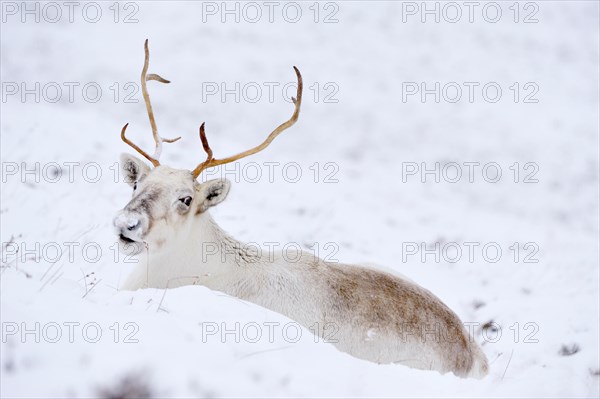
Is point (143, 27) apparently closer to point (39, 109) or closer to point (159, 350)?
point (39, 109)

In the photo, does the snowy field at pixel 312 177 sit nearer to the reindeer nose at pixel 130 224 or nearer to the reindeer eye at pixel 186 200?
the reindeer nose at pixel 130 224

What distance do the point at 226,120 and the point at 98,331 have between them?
49.6 ft

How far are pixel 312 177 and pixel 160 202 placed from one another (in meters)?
9.11

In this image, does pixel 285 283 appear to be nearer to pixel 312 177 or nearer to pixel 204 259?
pixel 204 259

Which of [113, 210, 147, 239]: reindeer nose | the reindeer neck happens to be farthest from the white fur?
[113, 210, 147, 239]: reindeer nose

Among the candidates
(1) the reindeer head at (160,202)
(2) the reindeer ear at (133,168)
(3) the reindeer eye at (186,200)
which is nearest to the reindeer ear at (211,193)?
(1) the reindeer head at (160,202)

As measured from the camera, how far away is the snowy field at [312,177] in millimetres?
3762

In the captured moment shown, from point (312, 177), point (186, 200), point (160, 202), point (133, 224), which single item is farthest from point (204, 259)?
point (312, 177)

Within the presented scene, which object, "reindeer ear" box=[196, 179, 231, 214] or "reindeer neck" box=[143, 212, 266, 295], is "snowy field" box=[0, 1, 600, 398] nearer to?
"reindeer neck" box=[143, 212, 266, 295]

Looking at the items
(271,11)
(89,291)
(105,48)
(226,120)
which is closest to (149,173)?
(89,291)

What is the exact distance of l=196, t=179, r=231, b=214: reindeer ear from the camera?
236 inches

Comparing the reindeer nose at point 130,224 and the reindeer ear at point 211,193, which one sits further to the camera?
the reindeer ear at point 211,193

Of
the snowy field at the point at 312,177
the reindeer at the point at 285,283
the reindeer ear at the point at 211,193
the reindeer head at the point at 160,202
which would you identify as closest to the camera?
the snowy field at the point at 312,177

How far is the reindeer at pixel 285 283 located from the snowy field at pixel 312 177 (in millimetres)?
556
